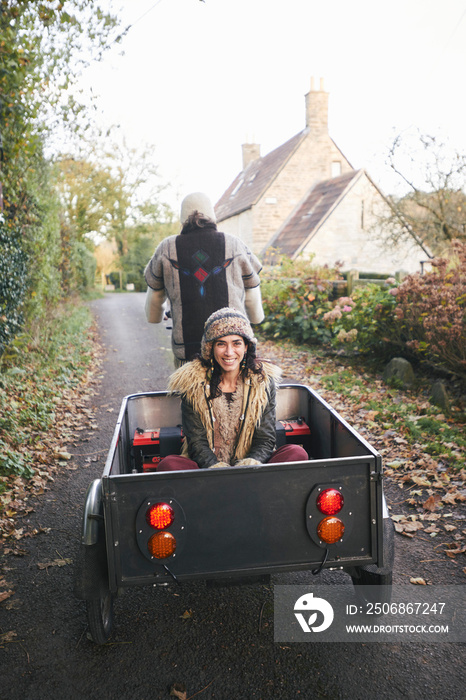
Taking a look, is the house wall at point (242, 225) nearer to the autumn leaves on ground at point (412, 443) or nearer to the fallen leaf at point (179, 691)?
the autumn leaves on ground at point (412, 443)

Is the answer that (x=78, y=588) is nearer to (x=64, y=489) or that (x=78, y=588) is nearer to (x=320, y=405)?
(x=320, y=405)

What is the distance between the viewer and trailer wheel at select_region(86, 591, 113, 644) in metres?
2.59

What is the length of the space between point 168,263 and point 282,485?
2032 mm

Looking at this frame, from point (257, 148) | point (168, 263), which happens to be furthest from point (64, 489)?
point (257, 148)

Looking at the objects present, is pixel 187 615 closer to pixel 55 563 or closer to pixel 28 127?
pixel 55 563

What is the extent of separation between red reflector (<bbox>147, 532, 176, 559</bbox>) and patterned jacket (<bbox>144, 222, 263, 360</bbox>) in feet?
5.37

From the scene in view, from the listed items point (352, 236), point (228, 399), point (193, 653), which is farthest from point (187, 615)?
point (352, 236)

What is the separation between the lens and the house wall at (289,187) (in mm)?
28688

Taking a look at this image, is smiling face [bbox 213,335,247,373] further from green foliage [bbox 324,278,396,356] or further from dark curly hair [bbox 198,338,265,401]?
green foliage [bbox 324,278,396,356]

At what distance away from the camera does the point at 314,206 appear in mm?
26250

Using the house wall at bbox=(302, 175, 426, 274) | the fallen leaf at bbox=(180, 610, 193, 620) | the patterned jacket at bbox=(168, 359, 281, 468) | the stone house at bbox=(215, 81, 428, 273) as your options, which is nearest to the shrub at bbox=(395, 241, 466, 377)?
the patterned jacket at bbox=(168, 359, 281, 468)

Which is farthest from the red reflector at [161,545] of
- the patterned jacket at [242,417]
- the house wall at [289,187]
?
the house wall at [289,187]

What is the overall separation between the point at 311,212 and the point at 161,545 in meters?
25.1

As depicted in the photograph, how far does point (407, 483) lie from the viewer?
15.8ft
